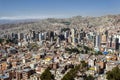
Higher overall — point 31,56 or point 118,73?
point 118,73

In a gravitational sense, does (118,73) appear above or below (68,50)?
above

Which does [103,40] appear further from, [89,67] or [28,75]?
[28,75]

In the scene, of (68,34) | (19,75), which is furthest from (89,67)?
(68,34)

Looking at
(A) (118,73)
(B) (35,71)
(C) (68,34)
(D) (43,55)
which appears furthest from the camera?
(C) (68,34)

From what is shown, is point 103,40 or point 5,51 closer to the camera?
point 5,51

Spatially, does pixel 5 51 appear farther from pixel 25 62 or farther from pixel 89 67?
pixel 89 67

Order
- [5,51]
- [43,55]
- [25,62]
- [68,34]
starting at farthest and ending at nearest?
[68,34] < [5,51] < [43,55] < [25,62]

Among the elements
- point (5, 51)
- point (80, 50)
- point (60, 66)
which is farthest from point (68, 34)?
point (60, 66)

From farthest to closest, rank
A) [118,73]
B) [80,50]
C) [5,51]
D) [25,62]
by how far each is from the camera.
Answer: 1. [80,50]
2. [5,51]
3. [25,62]
4. [118,73]

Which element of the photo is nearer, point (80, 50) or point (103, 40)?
point (80, 50)
